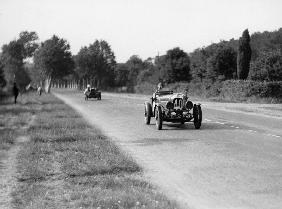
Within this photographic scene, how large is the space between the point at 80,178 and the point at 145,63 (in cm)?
16078

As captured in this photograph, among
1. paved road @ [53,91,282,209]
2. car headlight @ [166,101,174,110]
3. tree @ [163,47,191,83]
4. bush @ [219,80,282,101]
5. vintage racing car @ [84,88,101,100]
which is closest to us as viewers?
paved road @ [53,91,282,209]

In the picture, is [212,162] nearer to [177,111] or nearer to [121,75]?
[177,111]

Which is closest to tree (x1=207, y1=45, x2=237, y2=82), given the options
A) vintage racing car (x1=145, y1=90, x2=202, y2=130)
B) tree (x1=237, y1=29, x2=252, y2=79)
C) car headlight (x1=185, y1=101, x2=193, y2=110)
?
tree (x1=237, y1=29, x2=252, y2=79)

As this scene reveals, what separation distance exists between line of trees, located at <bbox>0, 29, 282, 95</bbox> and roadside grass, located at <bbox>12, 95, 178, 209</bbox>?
34591 mm

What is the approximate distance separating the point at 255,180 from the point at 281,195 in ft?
3.67

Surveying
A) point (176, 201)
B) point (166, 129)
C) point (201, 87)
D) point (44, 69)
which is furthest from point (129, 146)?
point (44, 69)

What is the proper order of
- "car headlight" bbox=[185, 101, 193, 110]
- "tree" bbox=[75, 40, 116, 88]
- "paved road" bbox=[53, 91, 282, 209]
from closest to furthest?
"paved road" bbox=[53, 91, 282, 209] < "car headlight" bbox=[185, 101, 193, 110] < "tree" bbox=[75, 40, 116, 88]

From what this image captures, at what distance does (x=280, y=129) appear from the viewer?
57.7ft

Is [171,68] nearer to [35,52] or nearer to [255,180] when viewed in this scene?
[35,52]

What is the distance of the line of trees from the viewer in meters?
54.1

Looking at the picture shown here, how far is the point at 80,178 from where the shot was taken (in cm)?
862

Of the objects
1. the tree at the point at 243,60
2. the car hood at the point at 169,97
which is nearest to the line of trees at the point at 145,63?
the tree at the point at 243,60

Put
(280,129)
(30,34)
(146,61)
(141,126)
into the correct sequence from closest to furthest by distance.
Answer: (280,129) < (141,126) < (30,34) < (146,61)

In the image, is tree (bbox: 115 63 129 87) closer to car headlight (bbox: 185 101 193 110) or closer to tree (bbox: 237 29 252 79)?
tree (bbox: 237 29 252 79)
